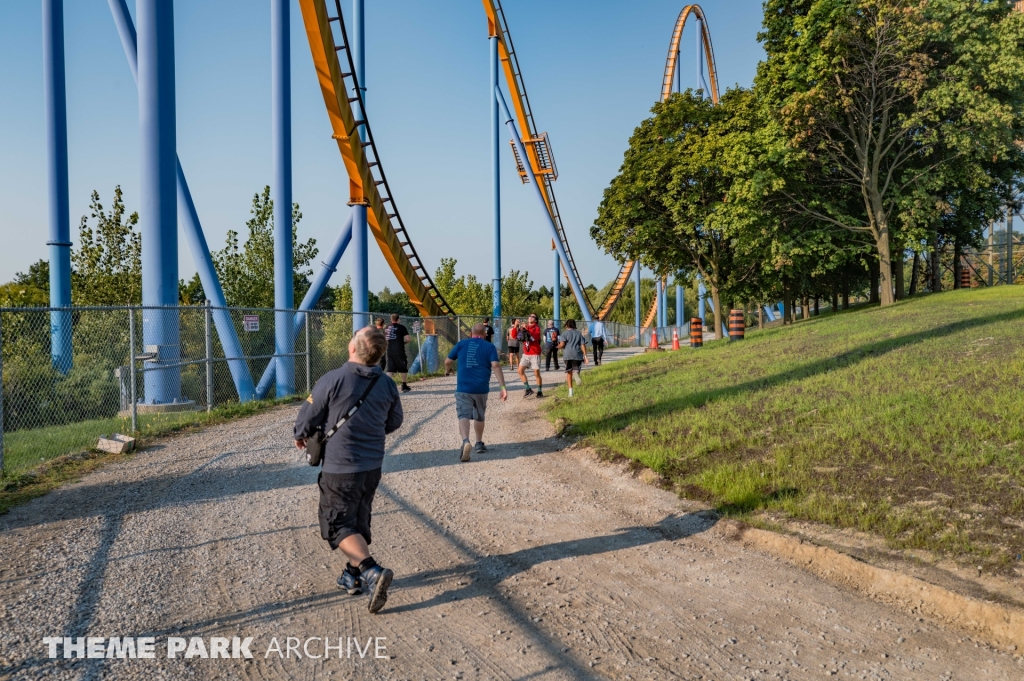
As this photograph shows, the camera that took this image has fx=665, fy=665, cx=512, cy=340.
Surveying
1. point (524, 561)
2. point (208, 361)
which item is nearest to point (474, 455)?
point (524, 561)

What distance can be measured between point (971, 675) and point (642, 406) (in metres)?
7.31

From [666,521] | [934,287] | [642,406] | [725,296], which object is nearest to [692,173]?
[725,296]

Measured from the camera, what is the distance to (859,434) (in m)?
7.10

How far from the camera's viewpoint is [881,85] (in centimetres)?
2261

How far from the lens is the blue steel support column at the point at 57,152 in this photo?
16656 millimetres

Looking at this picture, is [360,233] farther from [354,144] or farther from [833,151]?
[833,151]

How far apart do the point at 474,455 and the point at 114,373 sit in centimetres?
782

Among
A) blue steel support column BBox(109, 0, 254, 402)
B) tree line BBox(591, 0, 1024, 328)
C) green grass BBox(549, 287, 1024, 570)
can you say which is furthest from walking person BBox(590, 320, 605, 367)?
blue steel support column BBox(109, 0, 254, 402)

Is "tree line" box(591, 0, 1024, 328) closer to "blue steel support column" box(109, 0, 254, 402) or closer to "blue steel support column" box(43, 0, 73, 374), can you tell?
"blue steel support column" box(109, 0, 254, 402)

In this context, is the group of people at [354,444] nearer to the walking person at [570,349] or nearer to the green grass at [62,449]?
the green grass at [62,449]

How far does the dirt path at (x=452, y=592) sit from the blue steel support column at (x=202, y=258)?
7.85 metres

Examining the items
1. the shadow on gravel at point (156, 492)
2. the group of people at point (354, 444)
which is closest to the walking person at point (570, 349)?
the shadow on gravel at point (156, 492)

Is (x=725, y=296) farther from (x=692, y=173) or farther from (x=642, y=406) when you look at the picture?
(x=642, y=406)

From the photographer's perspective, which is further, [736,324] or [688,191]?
[688,191]
